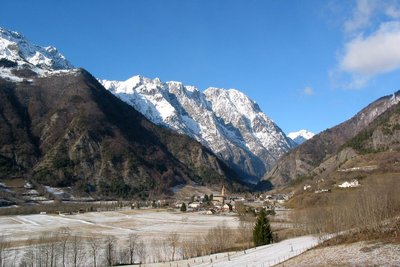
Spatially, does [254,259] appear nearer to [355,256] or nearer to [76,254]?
[355,256]

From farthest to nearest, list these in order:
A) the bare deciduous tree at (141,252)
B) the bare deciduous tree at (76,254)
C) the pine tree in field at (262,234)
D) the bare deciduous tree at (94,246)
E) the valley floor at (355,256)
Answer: the pine tree in field at (262,234) → the bare deciduous tree at (141,252) → the bare deciduous tree at (94,246) → the bare deciduous tree at (76,254) → the valley floor at (355,256)

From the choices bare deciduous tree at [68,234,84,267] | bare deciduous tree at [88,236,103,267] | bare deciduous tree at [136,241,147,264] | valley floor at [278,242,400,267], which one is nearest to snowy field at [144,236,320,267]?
valley floor at [278,242,400,267]

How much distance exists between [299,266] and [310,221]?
3195 inches

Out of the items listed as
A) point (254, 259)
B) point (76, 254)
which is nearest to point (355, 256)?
point (254, 259)

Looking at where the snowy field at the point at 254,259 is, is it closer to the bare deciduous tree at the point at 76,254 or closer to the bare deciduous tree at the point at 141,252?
the bare deciduous tree at the point at 141,252

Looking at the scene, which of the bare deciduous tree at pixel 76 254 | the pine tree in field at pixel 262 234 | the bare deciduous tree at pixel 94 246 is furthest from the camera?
the pine tree in field at pixel 262 234

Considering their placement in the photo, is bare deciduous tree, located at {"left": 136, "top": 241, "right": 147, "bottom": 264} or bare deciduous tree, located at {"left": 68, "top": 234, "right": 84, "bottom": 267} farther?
bare deciduous tree, located at {"left": 136, "top": 241, "right": 147, "bottom": 264}

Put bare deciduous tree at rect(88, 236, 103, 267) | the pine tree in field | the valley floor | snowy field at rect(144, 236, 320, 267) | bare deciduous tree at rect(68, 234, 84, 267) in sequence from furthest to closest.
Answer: the pine tree in field < bare deciduous tree at rect(88, 236, 103, 267) < bare deciduous tree at rect(68, 234, 84, 267) < snowy field at rect(144, 236, 320, 267) < the valley floor

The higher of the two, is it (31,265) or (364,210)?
(364,210)

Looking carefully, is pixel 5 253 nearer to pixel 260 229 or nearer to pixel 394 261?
pixel 260 229

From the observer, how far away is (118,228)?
16400 cm

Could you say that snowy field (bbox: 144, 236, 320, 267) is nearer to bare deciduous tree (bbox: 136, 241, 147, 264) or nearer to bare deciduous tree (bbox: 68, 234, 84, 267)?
bare deciduous tree (bbox: 136, 241, 147, 264)

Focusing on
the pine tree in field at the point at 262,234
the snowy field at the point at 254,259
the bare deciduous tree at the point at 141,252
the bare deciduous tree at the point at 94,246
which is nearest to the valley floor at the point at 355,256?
the snowy field at the point at 254,259

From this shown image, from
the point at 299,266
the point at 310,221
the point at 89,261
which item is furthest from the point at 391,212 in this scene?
the point at 89,261
